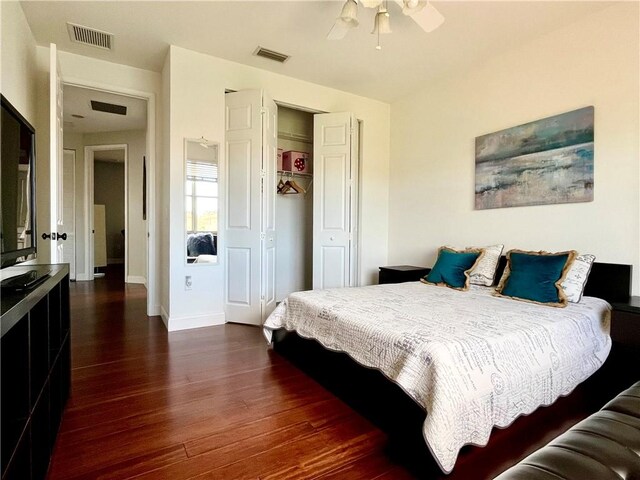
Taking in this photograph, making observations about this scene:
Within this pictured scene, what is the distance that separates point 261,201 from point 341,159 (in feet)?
3.96

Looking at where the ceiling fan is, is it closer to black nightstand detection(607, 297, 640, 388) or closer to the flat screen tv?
the flat screen tv

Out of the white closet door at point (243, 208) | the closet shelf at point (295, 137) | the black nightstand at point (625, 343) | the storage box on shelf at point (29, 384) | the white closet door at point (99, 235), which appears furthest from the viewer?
the white closet door at point (99, 235)

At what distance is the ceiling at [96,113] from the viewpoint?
174 inches

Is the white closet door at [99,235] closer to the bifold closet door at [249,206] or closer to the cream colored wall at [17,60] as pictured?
the cream colored wall at [17,60]

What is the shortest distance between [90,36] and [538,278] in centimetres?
439

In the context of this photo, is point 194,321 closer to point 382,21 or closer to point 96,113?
point 382,21

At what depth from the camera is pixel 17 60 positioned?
263 centimetres

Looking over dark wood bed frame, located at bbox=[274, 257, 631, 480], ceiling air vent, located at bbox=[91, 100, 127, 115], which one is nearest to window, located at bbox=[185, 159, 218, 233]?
dark wood bed frame, located at bbox=[274, 257, 631, 480]

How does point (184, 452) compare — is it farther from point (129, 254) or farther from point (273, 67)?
point (129, 254)

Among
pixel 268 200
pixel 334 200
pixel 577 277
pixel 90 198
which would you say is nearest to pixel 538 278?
pixel 577 277

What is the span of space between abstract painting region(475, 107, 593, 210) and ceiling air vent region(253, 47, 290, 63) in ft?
7.42

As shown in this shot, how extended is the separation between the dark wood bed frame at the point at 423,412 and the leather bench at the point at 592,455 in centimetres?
59

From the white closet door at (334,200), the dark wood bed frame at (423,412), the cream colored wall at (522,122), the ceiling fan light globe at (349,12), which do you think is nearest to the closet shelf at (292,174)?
the white closet door at (334,200)

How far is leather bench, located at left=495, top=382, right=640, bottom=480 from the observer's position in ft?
2.68
